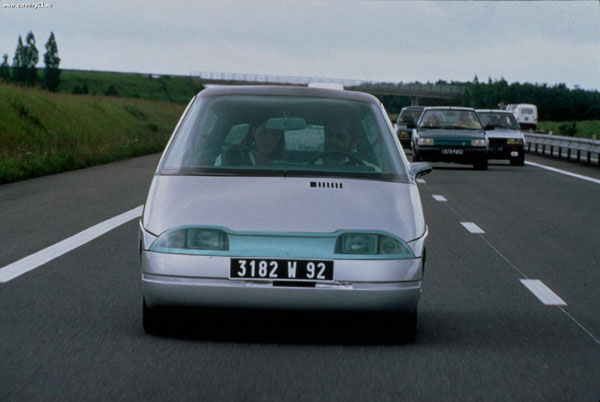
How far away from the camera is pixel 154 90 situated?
19800 cm

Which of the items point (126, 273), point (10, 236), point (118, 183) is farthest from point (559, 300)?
point (118, 183)

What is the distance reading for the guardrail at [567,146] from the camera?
31475 millimetres

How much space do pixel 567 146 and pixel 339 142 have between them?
3027 centimetres

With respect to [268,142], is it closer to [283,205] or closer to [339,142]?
[339,142]

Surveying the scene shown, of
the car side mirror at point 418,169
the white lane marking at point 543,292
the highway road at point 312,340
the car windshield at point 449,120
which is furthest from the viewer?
the car windshield at point 449,120

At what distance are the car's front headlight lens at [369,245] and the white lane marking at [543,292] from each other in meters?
2.20

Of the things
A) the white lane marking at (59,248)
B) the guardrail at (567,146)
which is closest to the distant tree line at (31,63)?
the guardrail at (567,146)

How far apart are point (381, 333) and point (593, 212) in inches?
402

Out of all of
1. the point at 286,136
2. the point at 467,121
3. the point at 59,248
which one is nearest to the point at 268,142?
the point at 286,136

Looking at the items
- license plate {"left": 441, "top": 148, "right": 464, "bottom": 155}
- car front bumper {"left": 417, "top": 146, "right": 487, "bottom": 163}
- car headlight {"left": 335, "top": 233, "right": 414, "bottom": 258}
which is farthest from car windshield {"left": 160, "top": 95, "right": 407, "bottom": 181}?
license plate {"left": 441, "top": 148, "right": 464, "bottom": 155}

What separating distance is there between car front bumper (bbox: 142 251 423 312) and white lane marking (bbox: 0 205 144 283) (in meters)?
2.85

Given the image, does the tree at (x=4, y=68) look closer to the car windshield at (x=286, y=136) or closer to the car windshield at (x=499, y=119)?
the car windshield at (x=499, y=119)

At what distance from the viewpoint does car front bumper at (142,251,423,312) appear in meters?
5.48

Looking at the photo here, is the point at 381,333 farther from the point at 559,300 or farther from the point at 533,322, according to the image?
the point at 559,300
